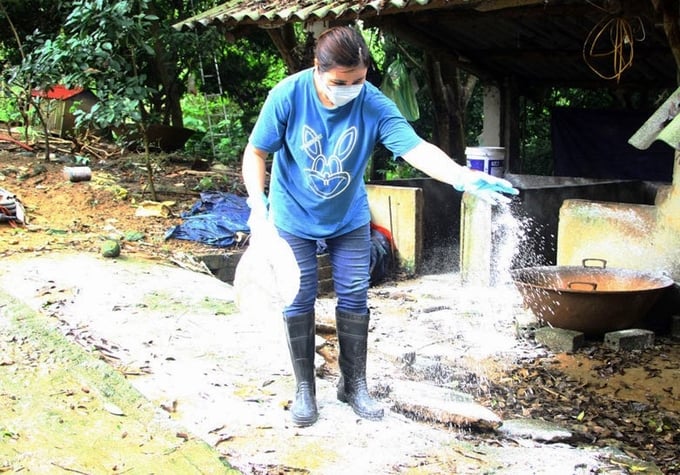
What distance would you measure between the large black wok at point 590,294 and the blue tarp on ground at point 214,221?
127 inches

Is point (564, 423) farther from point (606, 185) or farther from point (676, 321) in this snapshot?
point (606, 185)

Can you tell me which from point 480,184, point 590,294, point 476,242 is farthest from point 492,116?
point 480,184

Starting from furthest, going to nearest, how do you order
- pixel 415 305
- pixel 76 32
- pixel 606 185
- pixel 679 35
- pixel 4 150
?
1. pixel 4 150
2. pixel 76 32
3. pixel 606 185
4. pixel 415 305
5. pixel 679 35

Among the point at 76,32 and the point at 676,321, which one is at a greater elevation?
the point at 76,32

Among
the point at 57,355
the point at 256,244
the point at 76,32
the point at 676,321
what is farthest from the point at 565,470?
the point at 76,32

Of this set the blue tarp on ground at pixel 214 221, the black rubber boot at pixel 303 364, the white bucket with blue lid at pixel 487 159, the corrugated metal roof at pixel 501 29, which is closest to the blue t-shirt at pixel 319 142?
the black rubber boot at pixel 303 364

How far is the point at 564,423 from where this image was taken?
4324 millimetres

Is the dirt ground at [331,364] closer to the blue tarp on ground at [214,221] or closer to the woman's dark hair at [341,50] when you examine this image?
the blue tarp on ground at [214,221]

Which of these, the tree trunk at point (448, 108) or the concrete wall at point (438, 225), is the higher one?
the tree trunk at point (448, 108)

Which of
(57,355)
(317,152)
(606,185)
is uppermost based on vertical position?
(317,152)

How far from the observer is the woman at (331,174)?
301cm

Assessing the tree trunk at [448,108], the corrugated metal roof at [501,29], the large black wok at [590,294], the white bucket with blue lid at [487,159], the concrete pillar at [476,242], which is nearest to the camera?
the large black wok at [590,294]

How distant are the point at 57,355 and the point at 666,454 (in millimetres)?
3393

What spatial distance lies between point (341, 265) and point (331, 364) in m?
1.55
